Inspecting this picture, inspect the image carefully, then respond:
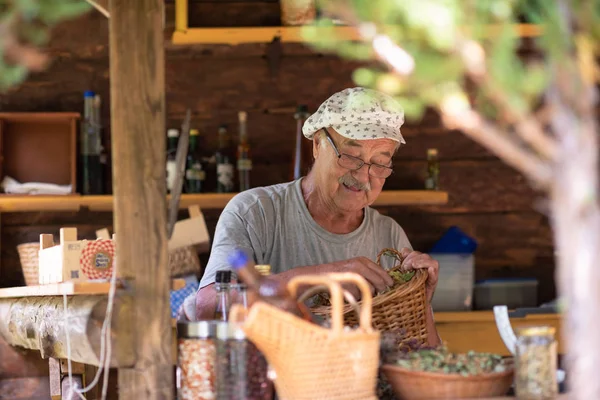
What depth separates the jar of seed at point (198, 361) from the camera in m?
1.93

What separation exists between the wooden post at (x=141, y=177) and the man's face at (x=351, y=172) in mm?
1053

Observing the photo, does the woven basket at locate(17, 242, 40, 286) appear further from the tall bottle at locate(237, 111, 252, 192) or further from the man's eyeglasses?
the man's eyeglasses

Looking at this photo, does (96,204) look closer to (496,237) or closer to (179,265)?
(179,265)

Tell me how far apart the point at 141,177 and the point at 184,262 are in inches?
90.6

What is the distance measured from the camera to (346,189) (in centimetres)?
304

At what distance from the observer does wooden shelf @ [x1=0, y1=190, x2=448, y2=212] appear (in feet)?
14.1

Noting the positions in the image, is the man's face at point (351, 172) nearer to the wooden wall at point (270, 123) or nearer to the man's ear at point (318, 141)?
the man's ear at point (318, 141)

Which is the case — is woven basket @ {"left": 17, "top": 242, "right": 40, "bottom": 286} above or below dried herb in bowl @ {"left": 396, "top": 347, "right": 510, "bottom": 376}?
above

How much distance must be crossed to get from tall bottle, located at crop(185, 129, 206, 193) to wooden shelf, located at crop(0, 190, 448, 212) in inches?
4.0

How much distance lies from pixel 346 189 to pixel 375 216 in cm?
30

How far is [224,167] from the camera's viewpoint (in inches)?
176

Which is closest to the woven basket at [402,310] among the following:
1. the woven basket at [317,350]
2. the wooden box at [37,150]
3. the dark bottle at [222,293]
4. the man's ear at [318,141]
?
the dark bottle at [222,293]

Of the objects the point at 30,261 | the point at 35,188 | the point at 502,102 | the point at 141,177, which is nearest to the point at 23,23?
the point at 141,177

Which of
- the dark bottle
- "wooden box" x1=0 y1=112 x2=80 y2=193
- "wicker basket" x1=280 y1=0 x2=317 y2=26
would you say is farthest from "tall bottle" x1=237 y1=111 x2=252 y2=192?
the dark bottle
